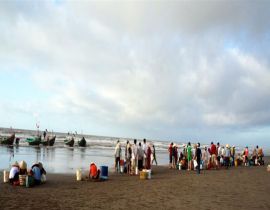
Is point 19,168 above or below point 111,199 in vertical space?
above

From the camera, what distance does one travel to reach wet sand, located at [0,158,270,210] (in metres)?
10.0

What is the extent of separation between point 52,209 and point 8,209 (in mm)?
1187

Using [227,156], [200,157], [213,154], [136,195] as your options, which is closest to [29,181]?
[136,195]

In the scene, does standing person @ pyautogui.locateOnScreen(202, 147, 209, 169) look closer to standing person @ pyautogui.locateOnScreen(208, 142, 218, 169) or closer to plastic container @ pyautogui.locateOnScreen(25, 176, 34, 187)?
standing person @ pyautogui.locateOnScreen(208, 142, 218, 169)

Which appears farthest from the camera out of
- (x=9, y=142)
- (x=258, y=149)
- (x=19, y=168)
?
(x=9, y=142)

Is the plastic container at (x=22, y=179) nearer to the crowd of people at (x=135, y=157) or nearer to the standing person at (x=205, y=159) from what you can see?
the crowd of people at (x=135, y=157)

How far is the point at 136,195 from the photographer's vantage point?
38.9ft

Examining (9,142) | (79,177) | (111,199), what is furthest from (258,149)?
(9,142)

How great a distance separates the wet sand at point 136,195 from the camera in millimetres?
10023

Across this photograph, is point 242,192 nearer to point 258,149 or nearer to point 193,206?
point 193,206

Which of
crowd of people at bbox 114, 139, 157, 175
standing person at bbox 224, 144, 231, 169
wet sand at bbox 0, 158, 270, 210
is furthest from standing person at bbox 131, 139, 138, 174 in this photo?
standing person at bbox 224, 144, 231, 169

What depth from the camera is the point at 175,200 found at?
11.1 m

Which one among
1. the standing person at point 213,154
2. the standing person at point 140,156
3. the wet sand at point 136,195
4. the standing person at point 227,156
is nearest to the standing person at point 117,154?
the standing person at point 140,156

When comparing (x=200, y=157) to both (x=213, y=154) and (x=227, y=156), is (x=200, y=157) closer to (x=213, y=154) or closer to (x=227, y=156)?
(x=213, y=154)
